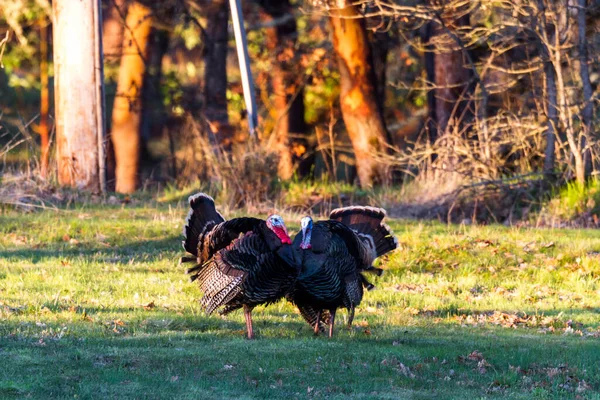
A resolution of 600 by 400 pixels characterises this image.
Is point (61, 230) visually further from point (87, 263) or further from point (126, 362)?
point (126, 362)

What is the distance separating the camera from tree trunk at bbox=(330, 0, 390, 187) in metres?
23.2

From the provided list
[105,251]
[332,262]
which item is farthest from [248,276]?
[105,251]

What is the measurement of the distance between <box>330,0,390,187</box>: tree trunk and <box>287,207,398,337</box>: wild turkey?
12.8 m

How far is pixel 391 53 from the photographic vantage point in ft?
106

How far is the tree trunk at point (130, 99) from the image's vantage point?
27125 mm

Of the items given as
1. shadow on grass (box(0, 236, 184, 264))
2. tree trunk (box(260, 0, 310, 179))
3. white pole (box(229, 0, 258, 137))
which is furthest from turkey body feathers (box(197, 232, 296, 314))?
tree trunk (box(260, 0, 310, 179))

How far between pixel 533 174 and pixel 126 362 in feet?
41.0

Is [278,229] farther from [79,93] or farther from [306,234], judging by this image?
[79,93]

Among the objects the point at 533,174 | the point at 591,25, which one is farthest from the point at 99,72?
the point at 591,25

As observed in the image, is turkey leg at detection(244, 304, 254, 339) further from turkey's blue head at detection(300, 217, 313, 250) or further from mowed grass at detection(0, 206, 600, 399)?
turkey's blue head at detection(300, 217, 313, 250)

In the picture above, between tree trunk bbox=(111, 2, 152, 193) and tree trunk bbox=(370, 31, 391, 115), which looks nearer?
tree trunk bbox=(111, 2, 152, 193)

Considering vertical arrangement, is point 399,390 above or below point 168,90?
below

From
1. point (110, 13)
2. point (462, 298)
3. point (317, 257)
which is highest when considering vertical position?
point (110, 13)

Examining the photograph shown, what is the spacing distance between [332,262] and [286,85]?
760 inches
